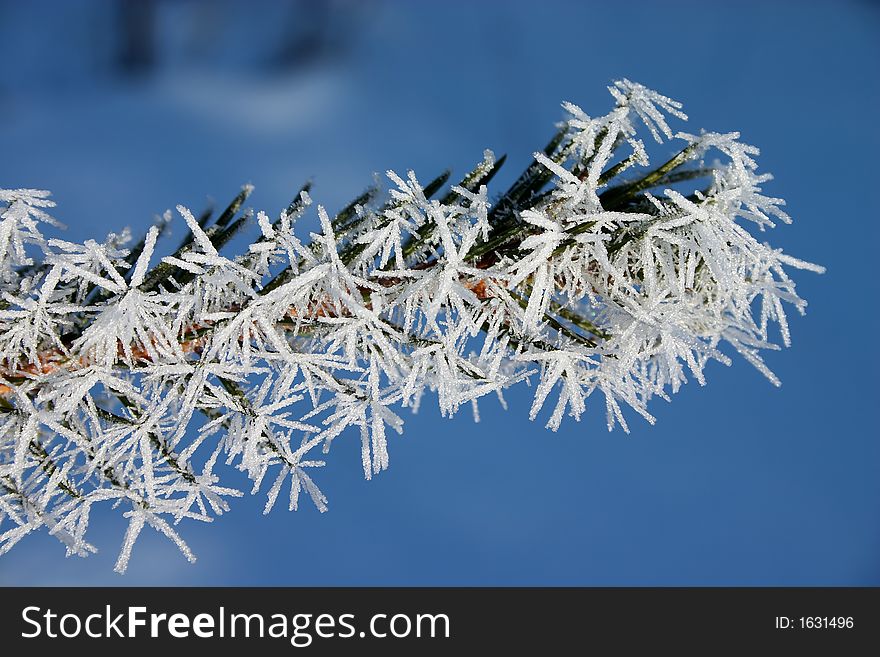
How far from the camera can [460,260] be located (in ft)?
1.11

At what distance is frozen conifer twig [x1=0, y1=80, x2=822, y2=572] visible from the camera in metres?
0.35

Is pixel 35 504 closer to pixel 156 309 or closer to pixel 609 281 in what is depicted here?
pixel 156 309

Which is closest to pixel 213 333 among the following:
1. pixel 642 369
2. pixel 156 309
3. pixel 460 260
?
A: pixel 156 309

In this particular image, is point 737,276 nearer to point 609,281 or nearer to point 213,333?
point 609,281

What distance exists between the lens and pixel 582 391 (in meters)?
0.38

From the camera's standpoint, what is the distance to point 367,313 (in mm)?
348

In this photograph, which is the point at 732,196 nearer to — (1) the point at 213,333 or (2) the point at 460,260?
(2) the point at 460,260

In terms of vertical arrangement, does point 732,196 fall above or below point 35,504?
above

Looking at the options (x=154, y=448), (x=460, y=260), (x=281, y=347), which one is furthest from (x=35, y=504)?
(x=460, y=260)

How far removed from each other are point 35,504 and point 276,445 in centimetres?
16

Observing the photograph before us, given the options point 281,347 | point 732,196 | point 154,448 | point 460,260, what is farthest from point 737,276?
point 154,448

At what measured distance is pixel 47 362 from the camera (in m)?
0.39

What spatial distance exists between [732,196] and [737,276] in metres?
0.05

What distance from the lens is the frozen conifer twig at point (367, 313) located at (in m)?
0.35
